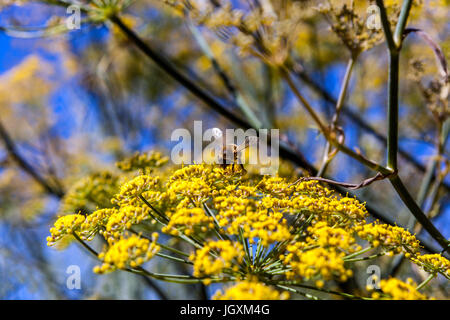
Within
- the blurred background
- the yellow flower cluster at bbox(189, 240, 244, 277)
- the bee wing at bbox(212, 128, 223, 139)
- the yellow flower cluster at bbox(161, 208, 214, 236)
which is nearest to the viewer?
the yellow flower cluster at bbox(189, 240, 244, 277)

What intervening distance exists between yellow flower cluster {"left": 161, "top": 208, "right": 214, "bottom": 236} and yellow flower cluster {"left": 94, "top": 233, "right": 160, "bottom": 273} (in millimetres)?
77

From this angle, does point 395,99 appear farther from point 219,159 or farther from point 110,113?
point 110,113

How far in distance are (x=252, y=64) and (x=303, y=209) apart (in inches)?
285

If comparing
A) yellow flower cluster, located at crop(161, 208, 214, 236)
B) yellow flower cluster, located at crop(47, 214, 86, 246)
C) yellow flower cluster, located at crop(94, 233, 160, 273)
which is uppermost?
yellow flower cluster, located at crop(47, 214, 86, 246)

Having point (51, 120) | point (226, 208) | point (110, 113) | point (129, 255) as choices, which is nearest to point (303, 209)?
point (226, 208)

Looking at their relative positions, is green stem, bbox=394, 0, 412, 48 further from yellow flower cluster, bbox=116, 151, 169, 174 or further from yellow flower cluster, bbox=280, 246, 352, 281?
→ yellow flower cluster, bbox=116, 151, 169, 174

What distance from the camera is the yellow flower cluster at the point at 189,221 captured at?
1.25 metres

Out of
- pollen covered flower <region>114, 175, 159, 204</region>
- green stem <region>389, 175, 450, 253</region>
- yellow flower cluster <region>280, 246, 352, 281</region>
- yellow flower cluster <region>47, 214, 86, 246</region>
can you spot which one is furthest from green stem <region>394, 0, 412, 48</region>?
yellow flower cluster <region>47, 214, 86, 246</region>

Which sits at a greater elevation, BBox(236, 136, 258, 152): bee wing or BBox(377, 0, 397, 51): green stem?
BBox(377, 0, 397, 51): green stem

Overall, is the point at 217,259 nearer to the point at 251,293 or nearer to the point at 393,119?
the point at 251,293

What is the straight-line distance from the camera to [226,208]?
1346 mm

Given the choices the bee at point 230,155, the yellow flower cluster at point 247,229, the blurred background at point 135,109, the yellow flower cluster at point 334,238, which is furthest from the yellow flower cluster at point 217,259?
the blurred background at point 135,109

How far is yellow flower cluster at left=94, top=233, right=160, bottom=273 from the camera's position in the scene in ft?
3.88

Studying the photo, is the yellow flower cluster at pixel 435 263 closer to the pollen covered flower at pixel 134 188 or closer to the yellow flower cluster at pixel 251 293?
the yellow flower cluster at pixel 251 293
